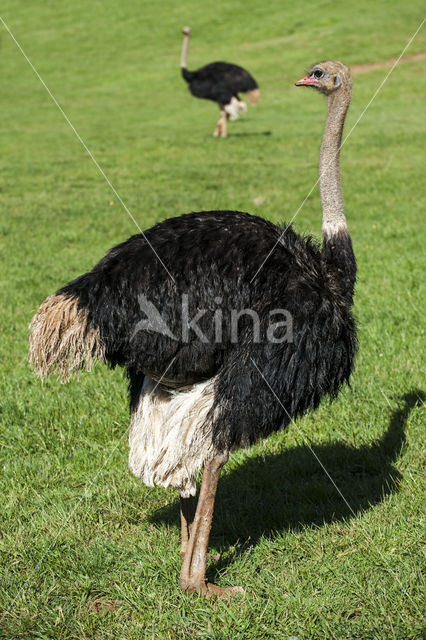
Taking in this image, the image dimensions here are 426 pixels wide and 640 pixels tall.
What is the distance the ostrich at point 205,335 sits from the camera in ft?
10.8

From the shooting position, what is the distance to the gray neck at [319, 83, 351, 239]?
12.8 ft

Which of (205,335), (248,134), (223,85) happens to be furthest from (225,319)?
(223,85)

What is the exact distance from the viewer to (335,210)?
3926 mm

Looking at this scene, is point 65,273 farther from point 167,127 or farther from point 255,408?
point 167,127

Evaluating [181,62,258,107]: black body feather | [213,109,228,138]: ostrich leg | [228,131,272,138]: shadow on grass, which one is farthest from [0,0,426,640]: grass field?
[181,62,258,107]: black body feather

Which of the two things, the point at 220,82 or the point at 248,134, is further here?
the point at 220,82

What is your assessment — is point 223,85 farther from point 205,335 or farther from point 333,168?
point 205,335

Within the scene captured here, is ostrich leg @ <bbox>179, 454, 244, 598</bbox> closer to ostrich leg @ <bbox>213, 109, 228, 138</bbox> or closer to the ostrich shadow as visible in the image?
the ostrich shadow

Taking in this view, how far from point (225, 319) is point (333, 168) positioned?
44.6 inches

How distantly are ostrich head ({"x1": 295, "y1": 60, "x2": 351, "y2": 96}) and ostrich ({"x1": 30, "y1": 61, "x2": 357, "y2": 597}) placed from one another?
3.18 feet

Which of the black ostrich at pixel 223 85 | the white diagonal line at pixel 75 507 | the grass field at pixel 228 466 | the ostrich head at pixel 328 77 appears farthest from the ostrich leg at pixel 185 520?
the black ostrich at pixel 223 85

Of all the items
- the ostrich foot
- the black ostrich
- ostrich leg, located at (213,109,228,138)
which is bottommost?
the ostrich foot

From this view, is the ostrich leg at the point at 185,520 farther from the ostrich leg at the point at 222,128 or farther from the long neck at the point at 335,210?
the ostrich leg at the point at 222,128

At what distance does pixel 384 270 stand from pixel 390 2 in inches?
1178
